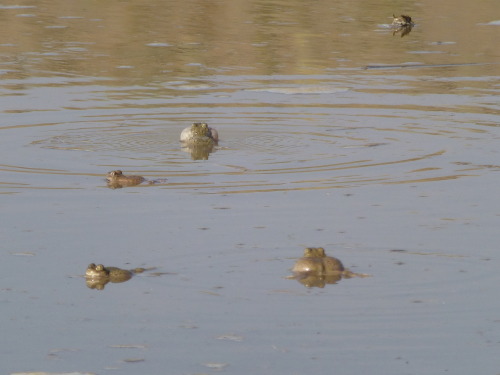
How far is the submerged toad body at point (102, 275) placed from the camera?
773cm

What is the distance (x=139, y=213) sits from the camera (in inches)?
383

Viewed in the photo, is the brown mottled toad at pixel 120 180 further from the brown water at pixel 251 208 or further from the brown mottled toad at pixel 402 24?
the brown mottled toad at pixel 402 24

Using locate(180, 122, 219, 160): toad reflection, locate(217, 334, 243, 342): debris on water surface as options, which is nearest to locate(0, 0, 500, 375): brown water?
locate(217, 334, 243, 342): debris on water surface

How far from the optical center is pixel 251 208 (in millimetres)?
9875

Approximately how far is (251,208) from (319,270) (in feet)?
6.77

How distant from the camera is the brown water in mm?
6738

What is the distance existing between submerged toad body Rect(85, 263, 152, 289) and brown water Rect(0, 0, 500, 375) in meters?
0.10

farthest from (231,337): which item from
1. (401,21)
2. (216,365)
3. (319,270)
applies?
(401,21)

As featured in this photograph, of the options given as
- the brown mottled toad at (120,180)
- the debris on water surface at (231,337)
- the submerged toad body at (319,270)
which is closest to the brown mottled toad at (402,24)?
the brown mottled toad at (120,180)

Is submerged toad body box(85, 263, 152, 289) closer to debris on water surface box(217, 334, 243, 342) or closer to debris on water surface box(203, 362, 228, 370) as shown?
debris on water surface box(217, 334, 243, 342)

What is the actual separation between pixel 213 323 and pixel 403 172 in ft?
15.2

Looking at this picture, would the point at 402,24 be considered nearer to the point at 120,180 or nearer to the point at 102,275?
the point at 120,180

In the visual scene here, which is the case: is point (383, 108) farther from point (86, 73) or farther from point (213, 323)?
point (213, 323)

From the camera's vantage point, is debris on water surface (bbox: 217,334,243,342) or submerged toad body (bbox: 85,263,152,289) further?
submerged toad body (bbox: 85,263,152,289)
